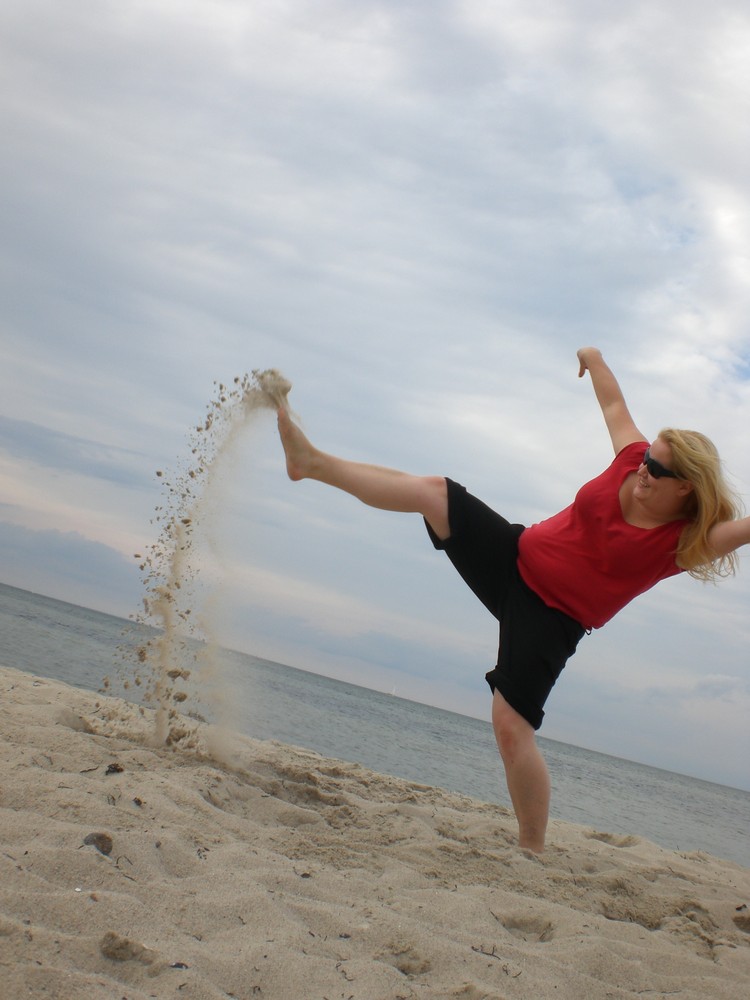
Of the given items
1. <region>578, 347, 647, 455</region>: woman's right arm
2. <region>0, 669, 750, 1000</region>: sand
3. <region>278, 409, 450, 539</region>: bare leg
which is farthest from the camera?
<region>578, 347, 647, 455</region>: woman's right arm

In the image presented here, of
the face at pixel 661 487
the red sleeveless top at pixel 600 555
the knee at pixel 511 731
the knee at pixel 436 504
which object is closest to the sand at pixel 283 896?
the knee at pixel 511 731

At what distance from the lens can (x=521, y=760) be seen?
3305mm

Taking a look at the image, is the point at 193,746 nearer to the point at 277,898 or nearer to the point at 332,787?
the point at 332,787

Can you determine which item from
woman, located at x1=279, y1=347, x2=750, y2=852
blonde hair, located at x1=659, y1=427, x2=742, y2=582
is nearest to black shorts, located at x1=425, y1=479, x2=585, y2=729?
woman, located at x1=279, y1=347, x2=750, y2=852

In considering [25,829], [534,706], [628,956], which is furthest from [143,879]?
[534,706]

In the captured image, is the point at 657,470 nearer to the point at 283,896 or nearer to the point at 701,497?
the point at 701,497

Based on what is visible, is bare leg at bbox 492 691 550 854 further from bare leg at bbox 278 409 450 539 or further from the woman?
bare leg at bbox 278 409 450 539

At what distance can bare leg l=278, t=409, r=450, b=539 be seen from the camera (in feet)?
11.3

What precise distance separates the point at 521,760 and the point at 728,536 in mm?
1179

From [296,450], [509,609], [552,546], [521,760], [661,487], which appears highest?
[661,487]

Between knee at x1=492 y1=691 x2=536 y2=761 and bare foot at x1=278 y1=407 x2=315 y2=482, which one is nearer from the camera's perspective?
knee at x1=492 y1=691 x2=536 y2=761

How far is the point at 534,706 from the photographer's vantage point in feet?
11.1

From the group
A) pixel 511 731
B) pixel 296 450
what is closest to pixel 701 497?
pixel 511 731

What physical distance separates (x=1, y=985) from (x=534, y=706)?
7.42 ft
